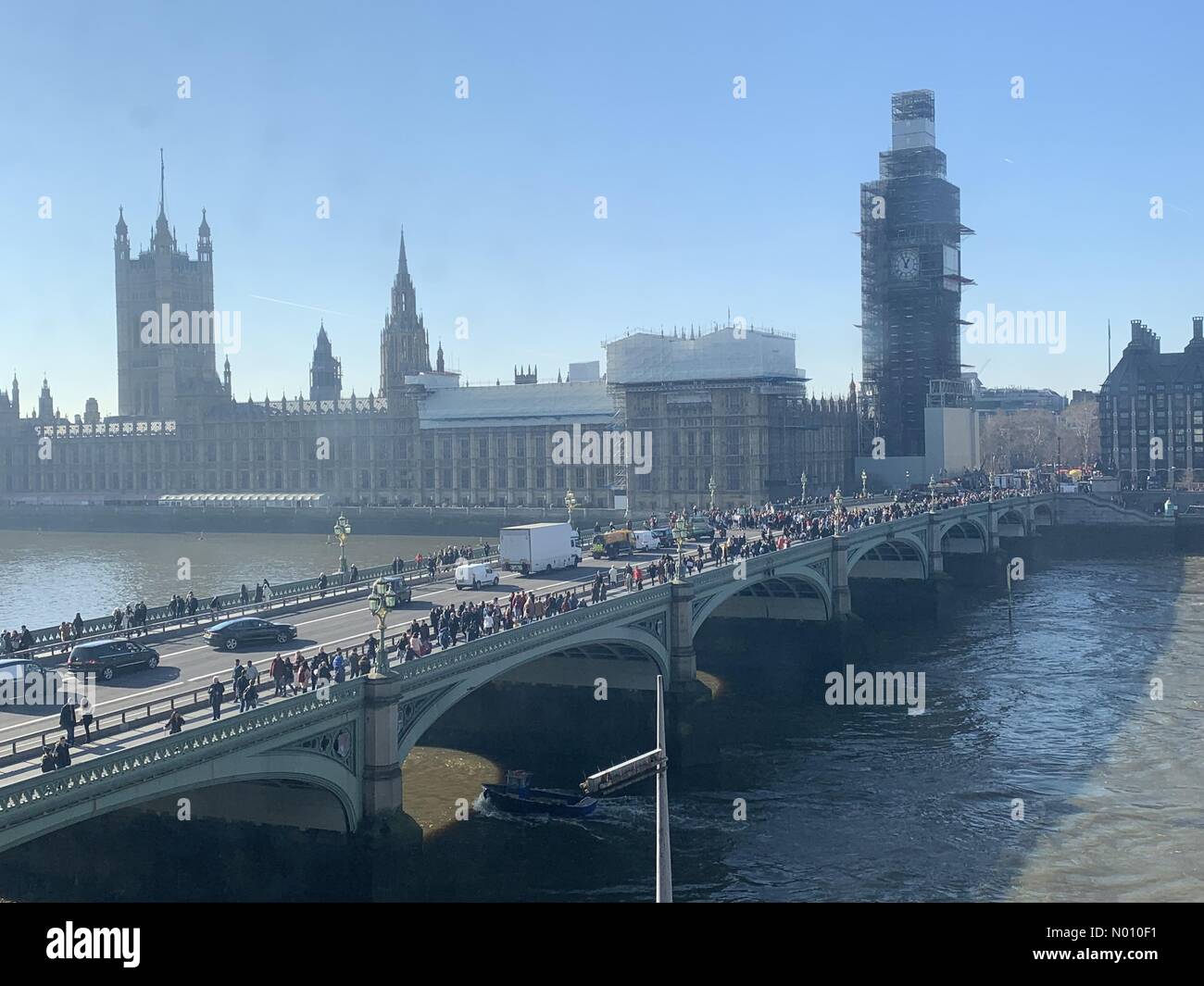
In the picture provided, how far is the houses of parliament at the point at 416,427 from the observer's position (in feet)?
372

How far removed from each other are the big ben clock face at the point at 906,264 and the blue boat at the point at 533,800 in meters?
101

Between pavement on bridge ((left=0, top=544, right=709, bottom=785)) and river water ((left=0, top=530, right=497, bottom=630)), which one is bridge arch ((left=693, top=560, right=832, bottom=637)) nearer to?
pavement on bridge ((left=0, top=544, right=709, bottom=785))

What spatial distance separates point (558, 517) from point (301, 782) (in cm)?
9450

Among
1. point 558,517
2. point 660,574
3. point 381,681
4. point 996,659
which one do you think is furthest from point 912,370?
point 381,681

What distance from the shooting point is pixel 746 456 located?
112500 mm

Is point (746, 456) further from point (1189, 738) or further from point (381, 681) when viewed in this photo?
point (381, 681)

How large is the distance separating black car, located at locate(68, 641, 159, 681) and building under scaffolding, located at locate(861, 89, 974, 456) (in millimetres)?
103642

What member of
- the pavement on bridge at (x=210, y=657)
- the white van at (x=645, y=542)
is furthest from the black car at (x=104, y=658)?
the white van at (x=645, y=542)

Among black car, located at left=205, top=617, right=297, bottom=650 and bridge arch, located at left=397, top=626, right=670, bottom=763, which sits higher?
black car, located at left=205, top=617, right=297, bottom=650

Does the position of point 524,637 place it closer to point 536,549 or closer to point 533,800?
point 533,800

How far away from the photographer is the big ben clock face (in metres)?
126

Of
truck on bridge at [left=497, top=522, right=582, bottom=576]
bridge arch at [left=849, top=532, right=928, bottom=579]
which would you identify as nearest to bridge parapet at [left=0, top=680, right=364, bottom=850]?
truck on bridge at [left=497, top=522, right=582, bottom=576]

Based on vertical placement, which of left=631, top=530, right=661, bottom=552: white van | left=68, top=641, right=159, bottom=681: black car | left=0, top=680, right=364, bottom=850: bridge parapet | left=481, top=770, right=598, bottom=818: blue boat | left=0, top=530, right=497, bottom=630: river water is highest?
left=631, top=530, right=661, bottom=552: white van

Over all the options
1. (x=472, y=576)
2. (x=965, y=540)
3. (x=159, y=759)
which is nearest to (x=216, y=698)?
(x=159, y=759)
